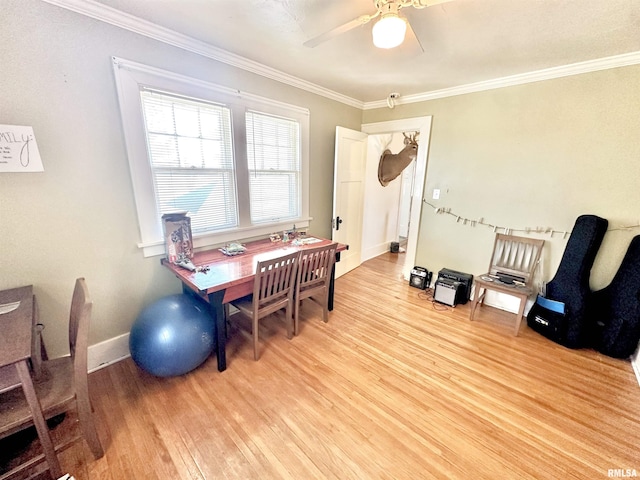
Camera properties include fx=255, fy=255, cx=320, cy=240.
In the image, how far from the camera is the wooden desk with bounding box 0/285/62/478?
3.34 feet

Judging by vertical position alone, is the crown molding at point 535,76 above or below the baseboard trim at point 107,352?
above

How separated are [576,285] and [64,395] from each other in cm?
373

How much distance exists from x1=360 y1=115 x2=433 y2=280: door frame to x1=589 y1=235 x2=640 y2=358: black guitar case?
1.80 m

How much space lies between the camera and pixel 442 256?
11.1 feet

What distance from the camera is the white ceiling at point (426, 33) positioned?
152 centimetres

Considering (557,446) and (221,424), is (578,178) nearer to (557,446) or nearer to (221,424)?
(557,446)

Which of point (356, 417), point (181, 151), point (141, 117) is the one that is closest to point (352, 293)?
point (356, 417)

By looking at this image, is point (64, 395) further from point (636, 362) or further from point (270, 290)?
point (636, 362)

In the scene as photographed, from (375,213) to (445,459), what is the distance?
3651mm

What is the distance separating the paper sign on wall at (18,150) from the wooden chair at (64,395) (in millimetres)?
832

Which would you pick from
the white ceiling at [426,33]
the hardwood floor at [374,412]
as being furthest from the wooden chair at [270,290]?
the white ceiling at [426,33]

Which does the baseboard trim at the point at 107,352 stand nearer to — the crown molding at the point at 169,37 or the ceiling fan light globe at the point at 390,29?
the crown molding at the point at 169,37

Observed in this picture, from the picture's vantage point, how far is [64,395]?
4.01 feet

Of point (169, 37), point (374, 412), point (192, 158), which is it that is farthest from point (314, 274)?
point (169, 37)
